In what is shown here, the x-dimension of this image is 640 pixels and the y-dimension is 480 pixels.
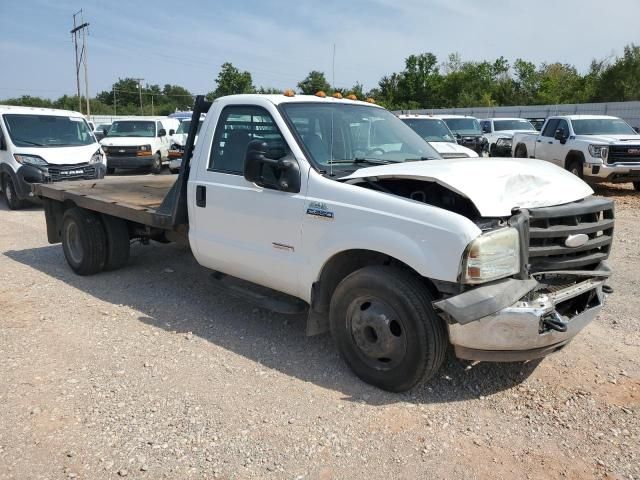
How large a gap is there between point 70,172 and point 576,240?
10384 mm

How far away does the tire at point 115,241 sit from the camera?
21.0ft

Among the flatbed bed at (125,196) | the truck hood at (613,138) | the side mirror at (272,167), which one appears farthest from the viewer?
the truck hood at (613,138)

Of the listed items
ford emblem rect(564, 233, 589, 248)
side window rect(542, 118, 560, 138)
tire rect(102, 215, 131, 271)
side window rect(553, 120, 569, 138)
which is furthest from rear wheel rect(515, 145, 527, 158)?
ford emblem rect(564, 233, 589, 248)

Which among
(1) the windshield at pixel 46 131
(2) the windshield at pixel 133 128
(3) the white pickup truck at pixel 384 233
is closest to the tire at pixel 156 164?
(2) the windshield at pixel 133 128

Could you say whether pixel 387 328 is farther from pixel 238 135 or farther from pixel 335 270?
pixel 238 135

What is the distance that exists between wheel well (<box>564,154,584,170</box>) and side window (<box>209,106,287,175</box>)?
1083 centimetres

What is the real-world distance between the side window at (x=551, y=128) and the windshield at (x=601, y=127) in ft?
1.88

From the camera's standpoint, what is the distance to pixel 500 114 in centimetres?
3628

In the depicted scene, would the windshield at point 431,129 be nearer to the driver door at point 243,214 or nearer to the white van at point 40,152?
the white van at point 40,152

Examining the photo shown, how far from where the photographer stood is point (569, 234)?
11.7ft

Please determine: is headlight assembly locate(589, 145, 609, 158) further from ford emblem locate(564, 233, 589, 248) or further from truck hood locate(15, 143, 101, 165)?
truck hood locate(15, 143, 101, 165)

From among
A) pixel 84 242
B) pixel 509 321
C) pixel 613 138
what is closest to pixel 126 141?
pixel 84 242

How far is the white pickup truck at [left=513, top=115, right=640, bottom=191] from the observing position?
1248 centimetres

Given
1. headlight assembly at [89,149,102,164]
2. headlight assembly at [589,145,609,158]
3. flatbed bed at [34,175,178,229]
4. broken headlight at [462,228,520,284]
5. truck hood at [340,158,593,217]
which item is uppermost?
headlight assembly at [89,149,102,164]
